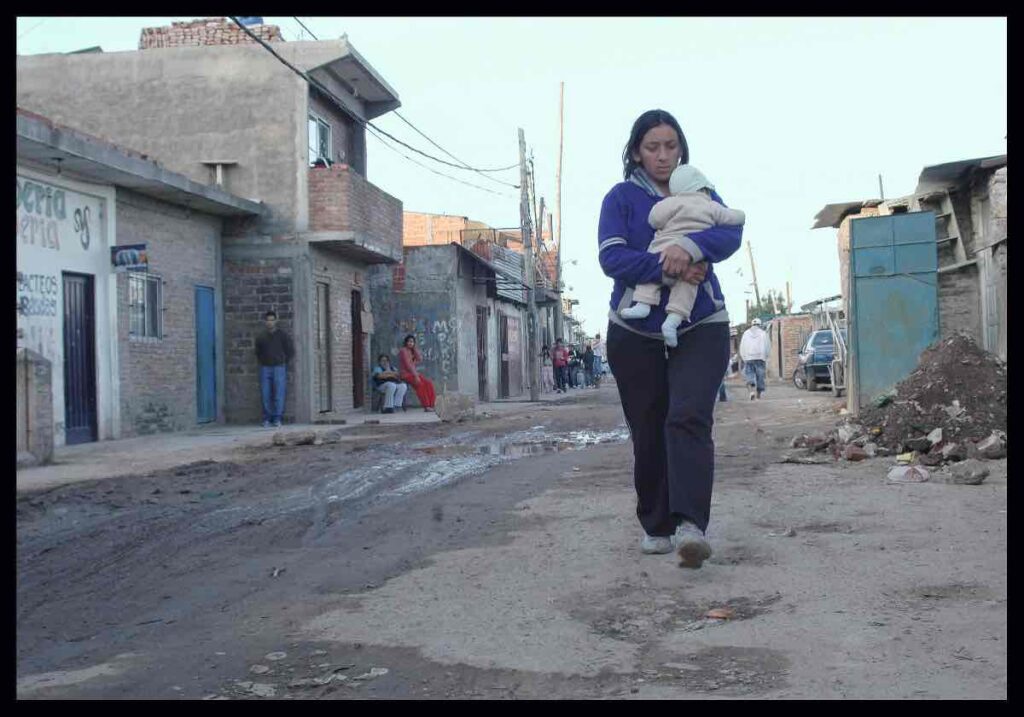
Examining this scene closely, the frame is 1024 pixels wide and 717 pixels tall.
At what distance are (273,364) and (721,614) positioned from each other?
13.3 m

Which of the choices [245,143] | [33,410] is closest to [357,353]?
[245,143]

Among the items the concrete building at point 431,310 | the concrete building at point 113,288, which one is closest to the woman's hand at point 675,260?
the concrete building at point 113,288

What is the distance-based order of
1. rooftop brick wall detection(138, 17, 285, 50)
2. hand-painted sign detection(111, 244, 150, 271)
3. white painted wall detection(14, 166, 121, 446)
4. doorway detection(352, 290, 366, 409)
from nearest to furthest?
white painted wall detection(14, 166, 121, 446) < hand-painted sign detection(111, 244, 150, 271) < rooftop brick wall detection(138, 17, 285, 50) < doorway detection(352, 290, 366, 409)

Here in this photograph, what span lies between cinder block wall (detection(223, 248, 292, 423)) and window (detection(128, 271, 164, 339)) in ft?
7.58

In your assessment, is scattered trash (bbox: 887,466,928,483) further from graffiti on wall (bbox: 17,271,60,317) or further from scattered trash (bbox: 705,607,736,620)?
graffiti on wall (bbox: 17,271,60,317)

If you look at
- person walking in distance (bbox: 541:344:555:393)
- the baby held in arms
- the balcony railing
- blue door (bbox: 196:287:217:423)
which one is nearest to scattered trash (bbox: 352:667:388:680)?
the baby held in arms

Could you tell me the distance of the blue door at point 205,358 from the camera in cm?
1588

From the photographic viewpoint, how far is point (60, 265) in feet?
38.0

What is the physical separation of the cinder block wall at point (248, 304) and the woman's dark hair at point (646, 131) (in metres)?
13.1

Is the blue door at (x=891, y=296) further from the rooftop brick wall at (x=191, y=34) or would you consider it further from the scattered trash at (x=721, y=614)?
the rooftop brick wall at (x=191, y=34)

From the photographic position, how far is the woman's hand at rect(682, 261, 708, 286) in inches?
156

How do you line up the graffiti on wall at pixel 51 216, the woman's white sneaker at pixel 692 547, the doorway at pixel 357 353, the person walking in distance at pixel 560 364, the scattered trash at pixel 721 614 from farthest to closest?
the person walking in distance at pixel 560 364
the doorway at pixel 357 353
the graffiti on wall at pixel 51 216
the woman's white sneaker at pixel 692 547
the scattered trash at pixel 721 614
